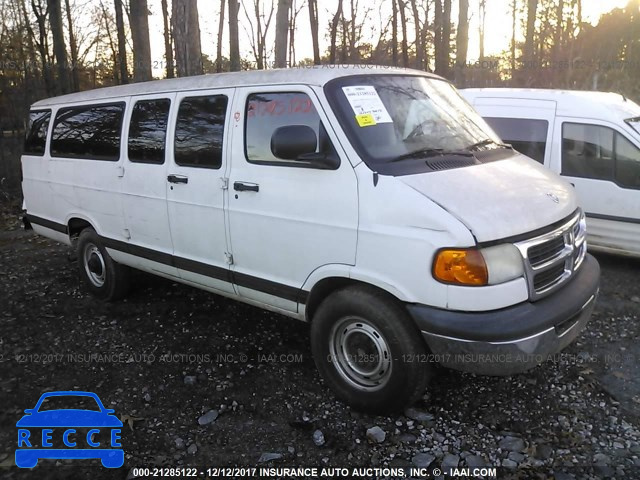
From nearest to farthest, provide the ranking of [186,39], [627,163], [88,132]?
[88,132], [627,163], [186,39]

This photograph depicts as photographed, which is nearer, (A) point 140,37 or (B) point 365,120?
(B) point 365,120

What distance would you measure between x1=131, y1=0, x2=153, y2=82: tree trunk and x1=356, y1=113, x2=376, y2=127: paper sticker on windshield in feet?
24.1

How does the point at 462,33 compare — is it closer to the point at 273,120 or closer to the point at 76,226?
the point at 76,226

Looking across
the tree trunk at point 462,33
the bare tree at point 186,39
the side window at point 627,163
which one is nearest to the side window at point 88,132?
the bare tree at point 186,39

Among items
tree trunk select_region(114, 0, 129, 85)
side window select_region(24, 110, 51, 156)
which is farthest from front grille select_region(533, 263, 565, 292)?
tree trunk select_region(114, 0, 129, 85)

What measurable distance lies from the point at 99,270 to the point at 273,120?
3.01 metres

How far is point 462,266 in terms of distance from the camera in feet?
9.19

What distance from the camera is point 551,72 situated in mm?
21125

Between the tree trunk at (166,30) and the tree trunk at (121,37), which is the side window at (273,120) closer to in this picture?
the tree trunk at (121,37)

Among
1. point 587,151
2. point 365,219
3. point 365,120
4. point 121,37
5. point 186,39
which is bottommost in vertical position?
point 365,219

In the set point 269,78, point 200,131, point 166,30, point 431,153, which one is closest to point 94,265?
point 200,131

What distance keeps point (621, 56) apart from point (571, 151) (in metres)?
22.2

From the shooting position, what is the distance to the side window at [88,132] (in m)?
4.93

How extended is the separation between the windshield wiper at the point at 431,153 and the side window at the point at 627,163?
3193 millimetres
